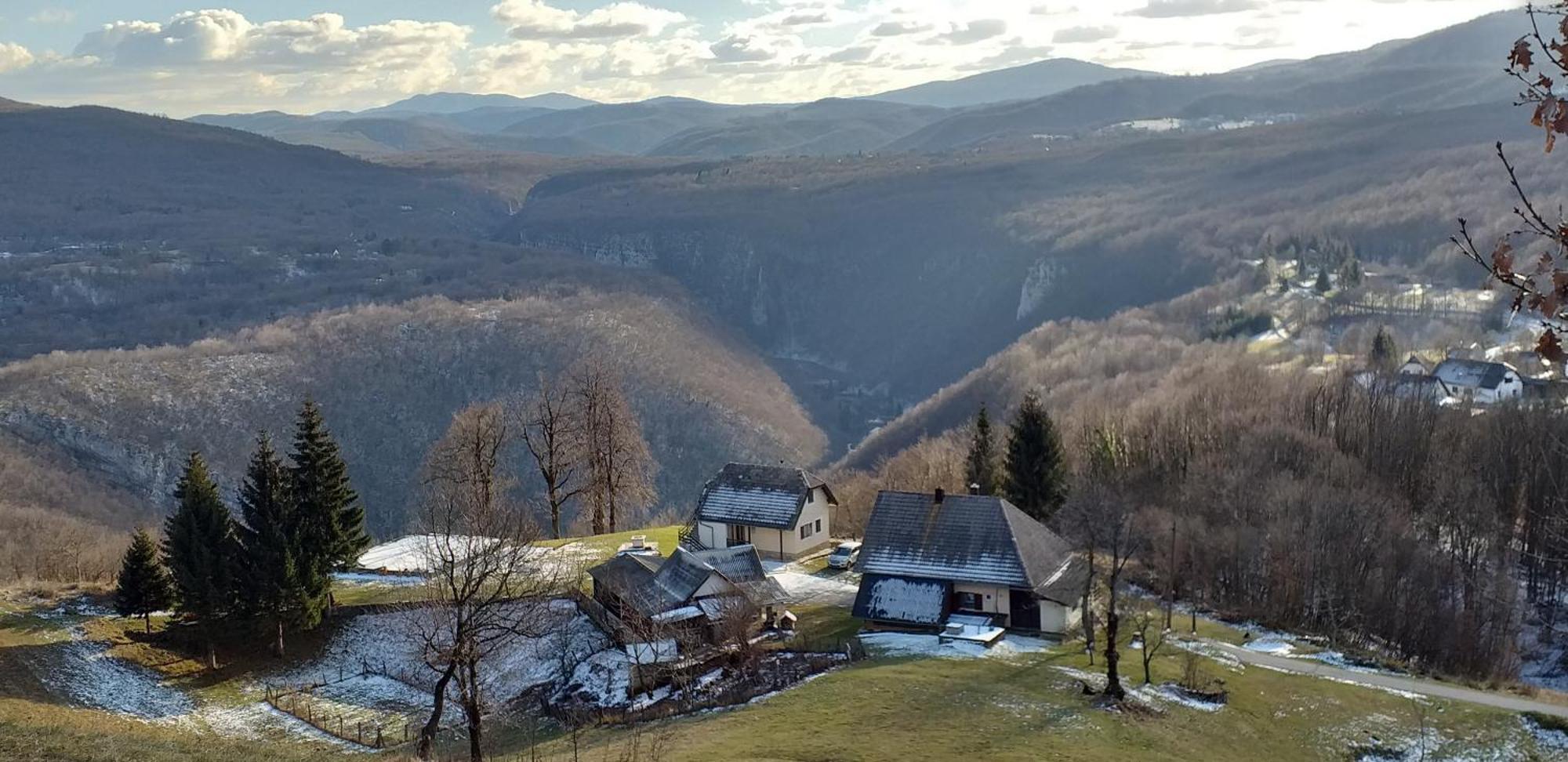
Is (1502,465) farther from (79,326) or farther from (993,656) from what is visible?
(79,326)

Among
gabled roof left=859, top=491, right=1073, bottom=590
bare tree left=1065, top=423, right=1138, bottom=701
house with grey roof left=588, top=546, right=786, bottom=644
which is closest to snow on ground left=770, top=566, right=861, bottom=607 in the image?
house with grey roof left=588, top=546, right=786, bottom=644

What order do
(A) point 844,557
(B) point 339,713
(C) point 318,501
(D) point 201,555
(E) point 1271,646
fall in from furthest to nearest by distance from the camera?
(A) point 844,557, (C) point 318,501, (E) point 1271,646, (D) point 201,555, (B) point 339,713

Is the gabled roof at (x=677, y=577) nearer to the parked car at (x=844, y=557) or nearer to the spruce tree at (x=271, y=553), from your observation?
the parked car at (x=844, y=557)

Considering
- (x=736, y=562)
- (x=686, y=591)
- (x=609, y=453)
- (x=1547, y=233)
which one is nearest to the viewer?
(x=1547, y=233)

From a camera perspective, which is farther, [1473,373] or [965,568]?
[1473,373]

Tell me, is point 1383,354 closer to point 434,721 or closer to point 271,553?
point 271,553

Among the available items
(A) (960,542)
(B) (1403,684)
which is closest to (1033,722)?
(A) (960,542)

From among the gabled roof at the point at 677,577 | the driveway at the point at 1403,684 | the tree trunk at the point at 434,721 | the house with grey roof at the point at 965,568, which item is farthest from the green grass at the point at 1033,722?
the gabled roof at the point at 677,577
